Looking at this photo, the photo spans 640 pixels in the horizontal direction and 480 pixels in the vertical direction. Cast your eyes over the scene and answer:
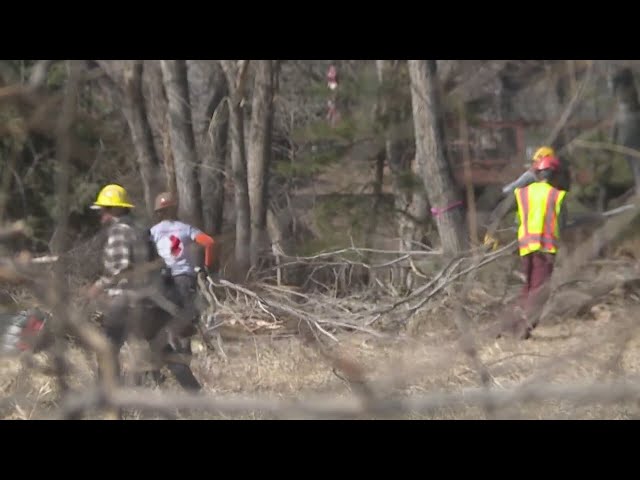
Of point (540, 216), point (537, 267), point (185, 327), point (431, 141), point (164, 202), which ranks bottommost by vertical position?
point (185, 327)

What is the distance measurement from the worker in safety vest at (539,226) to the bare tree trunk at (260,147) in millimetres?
3999

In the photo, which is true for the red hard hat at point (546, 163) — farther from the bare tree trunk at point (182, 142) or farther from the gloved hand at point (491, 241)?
the bare tree trunk at point (182, 142)

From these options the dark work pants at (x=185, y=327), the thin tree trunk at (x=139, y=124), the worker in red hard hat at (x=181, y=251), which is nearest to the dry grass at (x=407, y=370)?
the dark work pants at (x=185, y=327)

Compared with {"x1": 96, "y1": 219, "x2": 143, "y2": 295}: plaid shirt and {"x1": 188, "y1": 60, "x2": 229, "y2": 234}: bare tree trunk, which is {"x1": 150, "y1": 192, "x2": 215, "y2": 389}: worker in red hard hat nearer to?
{"x1": 96, "y1": 219, "x2": 143, "y2": 295}: plaid shirt

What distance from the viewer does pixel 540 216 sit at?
864 centimetres

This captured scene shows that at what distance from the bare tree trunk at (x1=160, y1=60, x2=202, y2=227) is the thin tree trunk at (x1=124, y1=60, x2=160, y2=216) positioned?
0.32m

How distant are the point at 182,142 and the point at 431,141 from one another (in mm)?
3516

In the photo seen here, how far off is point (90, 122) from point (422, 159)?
20.5 feet

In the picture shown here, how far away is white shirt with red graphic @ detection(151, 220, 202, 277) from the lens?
25.3 feet

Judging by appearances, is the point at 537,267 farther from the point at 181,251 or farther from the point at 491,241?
the point at 181,251

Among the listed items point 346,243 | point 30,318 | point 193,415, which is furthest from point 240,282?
point 193,415

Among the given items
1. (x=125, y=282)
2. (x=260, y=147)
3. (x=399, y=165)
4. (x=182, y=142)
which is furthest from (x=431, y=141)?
(x=125, y=282)

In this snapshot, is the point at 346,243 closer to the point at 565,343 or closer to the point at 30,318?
the point at 565,343

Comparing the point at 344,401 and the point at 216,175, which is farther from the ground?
the point at 216,175
